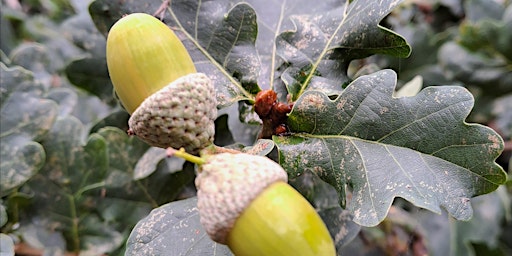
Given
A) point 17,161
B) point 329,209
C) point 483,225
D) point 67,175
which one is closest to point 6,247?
point 17,161

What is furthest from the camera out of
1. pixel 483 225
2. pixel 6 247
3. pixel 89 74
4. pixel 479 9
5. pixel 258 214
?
pixel 479 9

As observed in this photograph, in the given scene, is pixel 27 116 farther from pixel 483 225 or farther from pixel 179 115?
pixel 483 225

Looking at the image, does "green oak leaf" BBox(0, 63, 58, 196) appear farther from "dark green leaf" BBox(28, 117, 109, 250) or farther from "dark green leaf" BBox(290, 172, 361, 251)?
"dark green leaf" BBox(290, 172, 361, 251)

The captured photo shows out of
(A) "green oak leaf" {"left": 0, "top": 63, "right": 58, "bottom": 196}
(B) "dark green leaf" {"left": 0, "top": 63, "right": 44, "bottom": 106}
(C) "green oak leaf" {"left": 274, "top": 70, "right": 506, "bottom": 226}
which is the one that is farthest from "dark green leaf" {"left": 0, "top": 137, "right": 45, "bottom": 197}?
(C) "green oak leaf" {"left": 274, "top": 70, "right": 506, "bottom": 226}

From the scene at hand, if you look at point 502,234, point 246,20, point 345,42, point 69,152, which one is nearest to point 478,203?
point 502,234

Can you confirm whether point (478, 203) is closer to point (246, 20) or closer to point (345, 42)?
point (345, 42)

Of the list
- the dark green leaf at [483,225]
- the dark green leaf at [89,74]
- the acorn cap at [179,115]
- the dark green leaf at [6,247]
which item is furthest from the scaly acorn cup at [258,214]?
the dark green leaf at [483,225]
